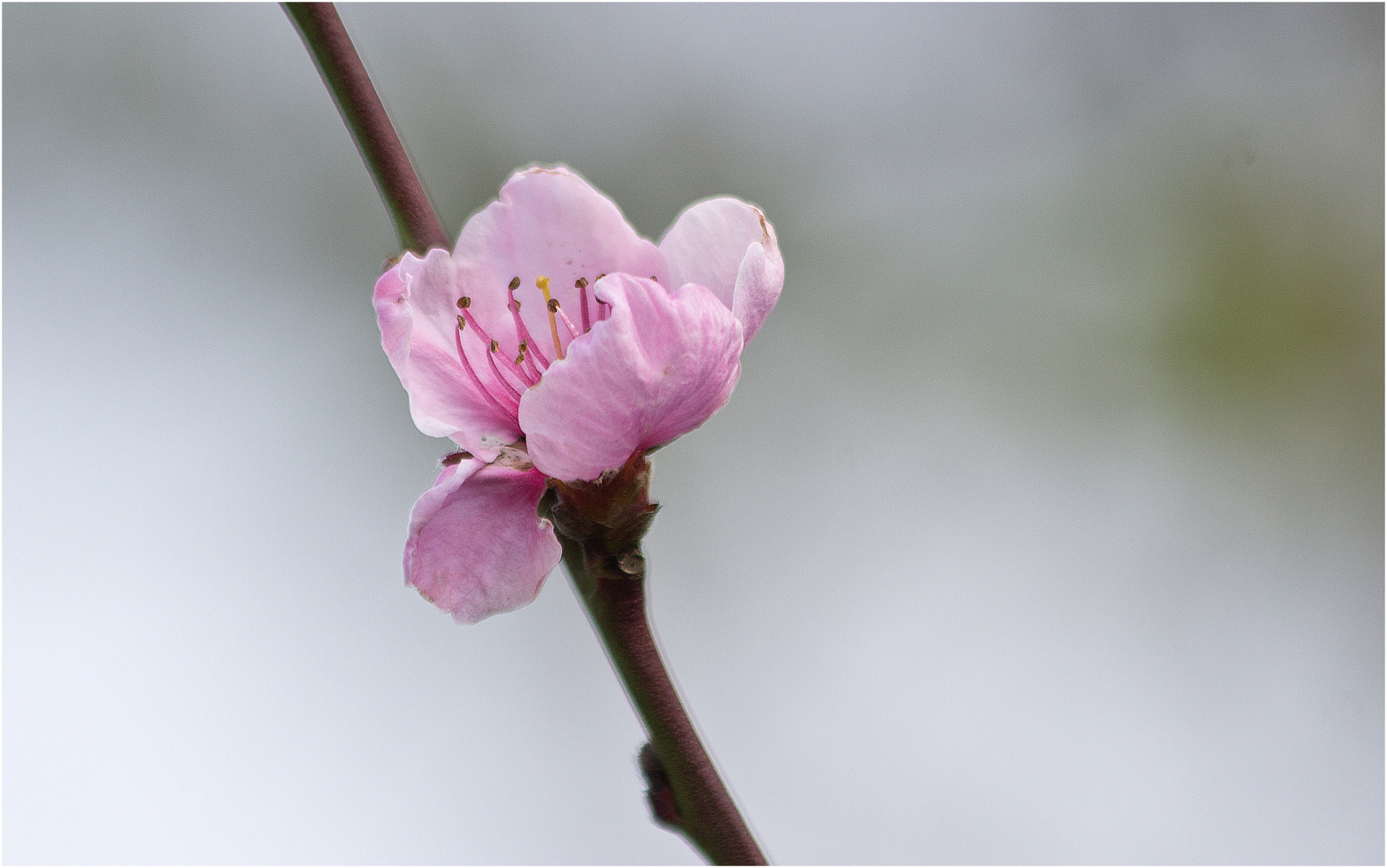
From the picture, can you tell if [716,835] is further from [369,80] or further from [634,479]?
[369,80]

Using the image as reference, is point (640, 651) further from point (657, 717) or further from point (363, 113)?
point (363, 113)

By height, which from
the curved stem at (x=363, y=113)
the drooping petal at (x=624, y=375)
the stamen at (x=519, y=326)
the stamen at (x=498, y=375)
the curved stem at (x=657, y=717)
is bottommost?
the curved stem at (x=657, y=717)

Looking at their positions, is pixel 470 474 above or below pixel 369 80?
below

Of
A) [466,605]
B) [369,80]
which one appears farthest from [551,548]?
[369,80]
